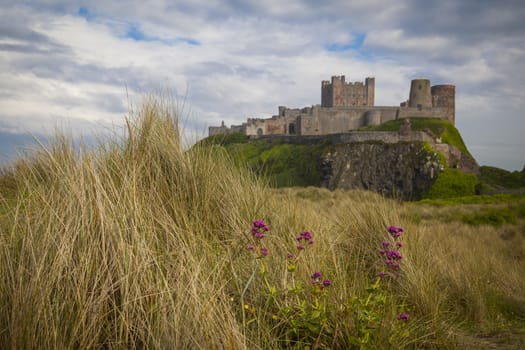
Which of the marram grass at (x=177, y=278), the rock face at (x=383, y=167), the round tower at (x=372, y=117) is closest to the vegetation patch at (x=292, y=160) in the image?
the rock face at (x=383, y=167)

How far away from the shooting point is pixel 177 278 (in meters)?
2.54

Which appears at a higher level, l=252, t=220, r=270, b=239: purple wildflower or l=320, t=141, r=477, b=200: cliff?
l=252, t=220, r=270, b=239: purple wildflower

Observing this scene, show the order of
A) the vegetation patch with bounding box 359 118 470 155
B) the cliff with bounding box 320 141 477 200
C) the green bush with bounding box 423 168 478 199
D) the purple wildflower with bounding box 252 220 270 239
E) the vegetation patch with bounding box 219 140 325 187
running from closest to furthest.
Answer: the purple wildflower with bounding box 252 220 270 239 < the green bush with bounding box 423 168 478 199 < the cliff with bounding box 320 141 477 200 < the vegetation patch with bounding box 219 140 325 187 < the vegetation patch with bounding box 359 118 470 155

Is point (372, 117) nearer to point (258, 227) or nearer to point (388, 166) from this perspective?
point (388, 166)

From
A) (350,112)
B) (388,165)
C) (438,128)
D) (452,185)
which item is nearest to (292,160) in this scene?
(388,165)

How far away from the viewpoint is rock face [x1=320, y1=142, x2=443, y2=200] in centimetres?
2769

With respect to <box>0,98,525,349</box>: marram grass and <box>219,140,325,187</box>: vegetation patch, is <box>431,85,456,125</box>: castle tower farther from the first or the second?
<box>0,98,525,349</box>: marram grass

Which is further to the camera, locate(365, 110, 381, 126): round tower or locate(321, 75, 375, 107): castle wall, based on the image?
locate(321, 75, 375, 107): castle wall

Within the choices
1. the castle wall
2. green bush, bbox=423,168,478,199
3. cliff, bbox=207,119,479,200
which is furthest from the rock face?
the castle wall

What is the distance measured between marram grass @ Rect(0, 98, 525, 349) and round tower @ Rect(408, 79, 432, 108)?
183ft

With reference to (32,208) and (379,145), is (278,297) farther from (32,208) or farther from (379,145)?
(379,145)

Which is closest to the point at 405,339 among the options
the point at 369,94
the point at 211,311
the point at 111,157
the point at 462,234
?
the point at 211,311

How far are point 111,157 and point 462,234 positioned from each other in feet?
20.6

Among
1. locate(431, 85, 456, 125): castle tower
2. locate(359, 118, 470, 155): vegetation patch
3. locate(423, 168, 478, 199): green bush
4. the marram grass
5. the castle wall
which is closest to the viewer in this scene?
the marram grass
